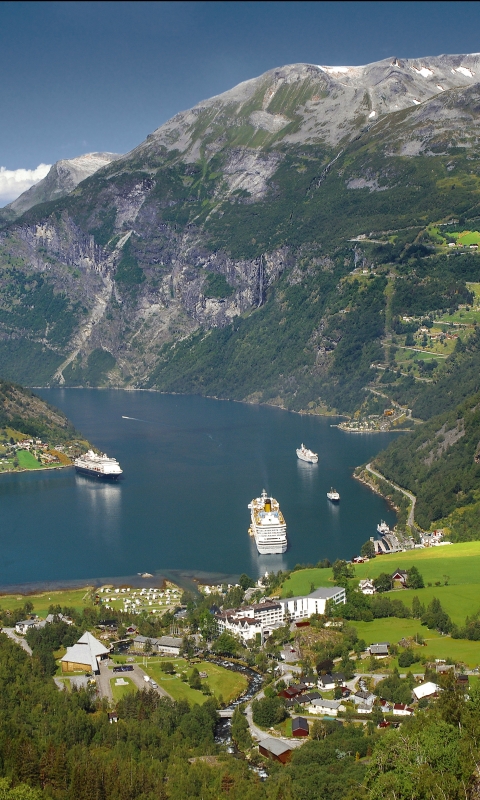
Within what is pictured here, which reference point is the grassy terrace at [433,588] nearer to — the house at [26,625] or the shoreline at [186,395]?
the house at [26,625]

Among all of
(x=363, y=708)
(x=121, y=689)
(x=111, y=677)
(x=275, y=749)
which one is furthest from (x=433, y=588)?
(x=275, y=749)

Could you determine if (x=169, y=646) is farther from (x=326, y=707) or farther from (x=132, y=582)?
(x=132, y=582)

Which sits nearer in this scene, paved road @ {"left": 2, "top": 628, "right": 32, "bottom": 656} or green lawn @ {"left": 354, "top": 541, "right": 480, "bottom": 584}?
paved road @ {"left": 2, "top": 628, "right": 32, "bottom": 656}

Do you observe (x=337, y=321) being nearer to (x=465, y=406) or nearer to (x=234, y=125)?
(x=465, y=406)

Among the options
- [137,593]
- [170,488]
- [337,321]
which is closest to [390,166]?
[337,321]

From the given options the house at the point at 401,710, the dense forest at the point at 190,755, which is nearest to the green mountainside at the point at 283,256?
the house at the point at 401,710

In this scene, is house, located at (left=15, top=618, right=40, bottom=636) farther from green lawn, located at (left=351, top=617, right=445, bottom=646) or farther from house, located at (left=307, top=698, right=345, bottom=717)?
house, located at (left=307, top=698, right=345, bottom=717)

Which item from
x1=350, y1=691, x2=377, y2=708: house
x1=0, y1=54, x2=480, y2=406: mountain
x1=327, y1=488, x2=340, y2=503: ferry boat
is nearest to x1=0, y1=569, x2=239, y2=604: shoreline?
x1=327, y1=488, x2=340, y2=503: ferry boat
